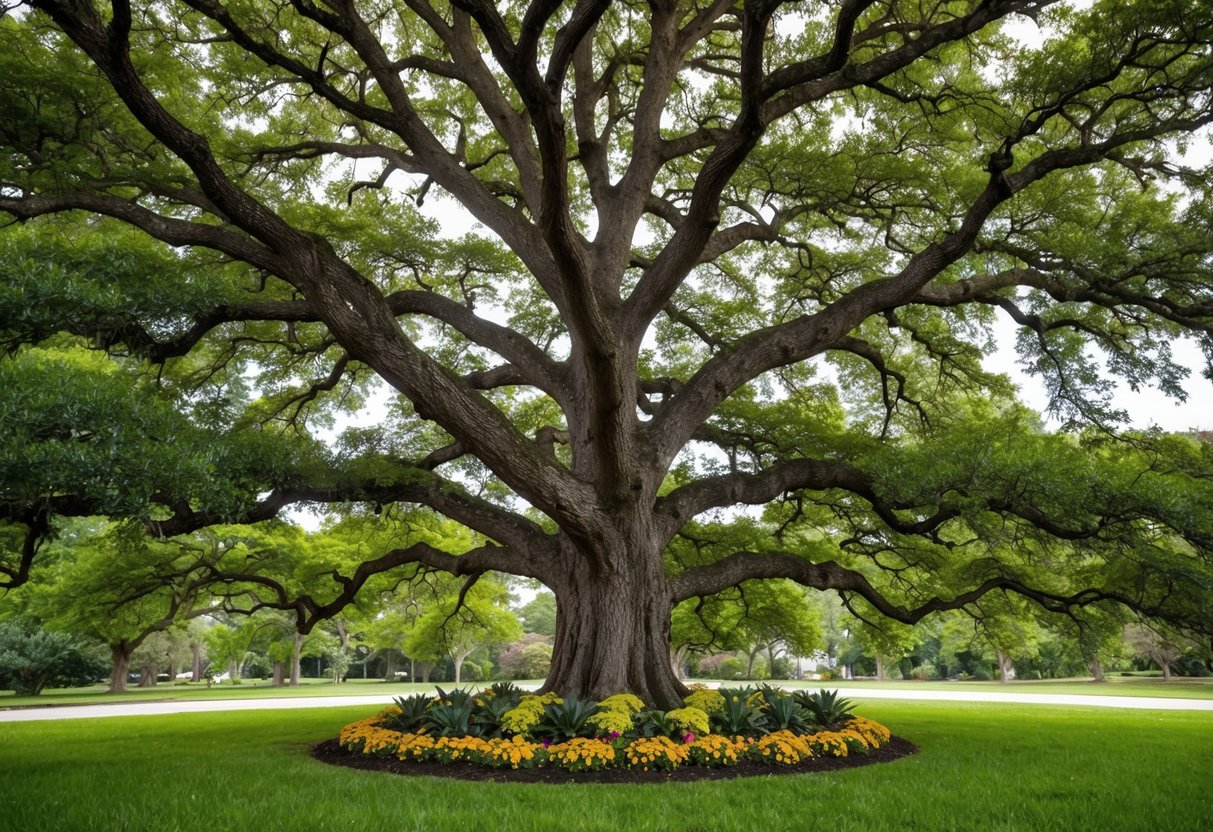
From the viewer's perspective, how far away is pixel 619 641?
28.8 feet

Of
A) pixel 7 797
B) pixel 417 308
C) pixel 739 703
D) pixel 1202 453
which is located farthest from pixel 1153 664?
pixel 7 797

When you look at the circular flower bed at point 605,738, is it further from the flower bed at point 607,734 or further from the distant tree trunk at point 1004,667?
the distant tree trunk at point 1004,667

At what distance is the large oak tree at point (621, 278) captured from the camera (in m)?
6.26

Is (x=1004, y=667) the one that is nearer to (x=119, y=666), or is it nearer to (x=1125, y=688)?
(x=1125, y=688)

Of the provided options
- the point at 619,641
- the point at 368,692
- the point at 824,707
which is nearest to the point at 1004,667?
the point at 368,692

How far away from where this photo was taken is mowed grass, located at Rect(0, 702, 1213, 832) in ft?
15.0

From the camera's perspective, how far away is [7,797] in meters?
5.49

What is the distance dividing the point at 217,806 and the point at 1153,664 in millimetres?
50478

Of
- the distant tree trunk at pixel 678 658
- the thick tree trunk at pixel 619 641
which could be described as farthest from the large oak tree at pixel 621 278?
the distant tree trunk at pixel 678 658

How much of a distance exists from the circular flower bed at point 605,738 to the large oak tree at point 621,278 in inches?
36.3

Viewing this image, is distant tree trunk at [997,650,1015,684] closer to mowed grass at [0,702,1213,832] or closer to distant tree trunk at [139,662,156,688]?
mowed grass at [0,702,1213,832]

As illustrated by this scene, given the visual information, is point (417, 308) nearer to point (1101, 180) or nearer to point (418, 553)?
point (418, 553)

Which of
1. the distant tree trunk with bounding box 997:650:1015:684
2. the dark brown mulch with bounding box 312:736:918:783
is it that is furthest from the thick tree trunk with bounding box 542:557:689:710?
the distant tree trunk with bounding box 997:650:1015:684

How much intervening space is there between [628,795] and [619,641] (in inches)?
124
